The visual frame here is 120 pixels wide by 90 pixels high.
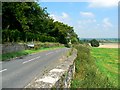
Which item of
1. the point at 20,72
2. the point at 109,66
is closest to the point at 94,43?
the point at 109,66

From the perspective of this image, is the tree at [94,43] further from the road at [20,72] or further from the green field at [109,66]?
the road at [20,72]

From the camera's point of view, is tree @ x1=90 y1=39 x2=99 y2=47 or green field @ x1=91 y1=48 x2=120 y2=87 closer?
green field @ x1=91 y1=48 x2=120 y2=87

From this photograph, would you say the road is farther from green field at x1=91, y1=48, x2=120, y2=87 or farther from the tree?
the tree

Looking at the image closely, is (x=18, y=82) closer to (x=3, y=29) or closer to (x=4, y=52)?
(x=4, y=52)

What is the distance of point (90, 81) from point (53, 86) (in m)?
6.02

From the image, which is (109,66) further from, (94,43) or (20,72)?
(94,43)

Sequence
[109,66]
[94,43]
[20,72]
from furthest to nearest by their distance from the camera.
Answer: [94,43], [109,66], [20,72]

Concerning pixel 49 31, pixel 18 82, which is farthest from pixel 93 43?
pixel 18 82

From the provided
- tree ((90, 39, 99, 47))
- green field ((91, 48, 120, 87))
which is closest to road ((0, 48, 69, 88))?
green field ((91, 48, 120, 87))

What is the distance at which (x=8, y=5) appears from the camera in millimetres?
33906

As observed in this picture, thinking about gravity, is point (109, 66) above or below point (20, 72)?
below

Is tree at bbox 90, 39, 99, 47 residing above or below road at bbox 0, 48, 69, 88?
below

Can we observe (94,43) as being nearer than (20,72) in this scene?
No

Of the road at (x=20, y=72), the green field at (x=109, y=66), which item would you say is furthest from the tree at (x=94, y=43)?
the road at (x=20, y=72)
